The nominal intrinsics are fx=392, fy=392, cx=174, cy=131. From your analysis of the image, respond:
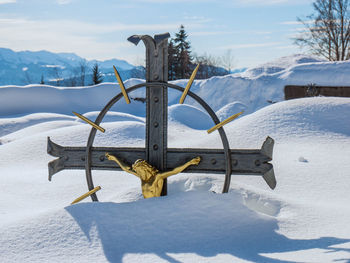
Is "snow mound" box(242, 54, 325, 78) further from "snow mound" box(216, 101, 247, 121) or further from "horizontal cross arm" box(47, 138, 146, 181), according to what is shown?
"horizontal cross arm" box(47, 138, 146, 181)

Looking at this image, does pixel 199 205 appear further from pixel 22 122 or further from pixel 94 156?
pixel 22 122

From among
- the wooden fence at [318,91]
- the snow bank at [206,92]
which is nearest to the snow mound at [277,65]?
the snow bank at [206,92]

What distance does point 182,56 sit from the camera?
31.0 meters

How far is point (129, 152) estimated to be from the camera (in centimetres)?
368

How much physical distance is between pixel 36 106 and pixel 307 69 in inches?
446

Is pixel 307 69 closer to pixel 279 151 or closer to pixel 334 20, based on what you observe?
pixel 334 20

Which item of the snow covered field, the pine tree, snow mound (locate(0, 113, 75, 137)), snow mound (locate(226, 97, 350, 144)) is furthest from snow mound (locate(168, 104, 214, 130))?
the pine tree

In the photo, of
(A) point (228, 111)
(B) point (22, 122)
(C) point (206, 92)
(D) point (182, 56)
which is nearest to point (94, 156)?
(B) point (22, 122)

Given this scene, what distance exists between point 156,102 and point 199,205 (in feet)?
3.24

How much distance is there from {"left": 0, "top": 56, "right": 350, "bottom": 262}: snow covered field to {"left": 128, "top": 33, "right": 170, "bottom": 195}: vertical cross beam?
418 mm

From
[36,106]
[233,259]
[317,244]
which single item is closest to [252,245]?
[233,259]

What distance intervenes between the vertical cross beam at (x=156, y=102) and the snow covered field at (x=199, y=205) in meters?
0.42

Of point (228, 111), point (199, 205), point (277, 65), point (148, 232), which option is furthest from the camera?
point (277, 65)

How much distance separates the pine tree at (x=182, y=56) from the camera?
30969 millimetres
